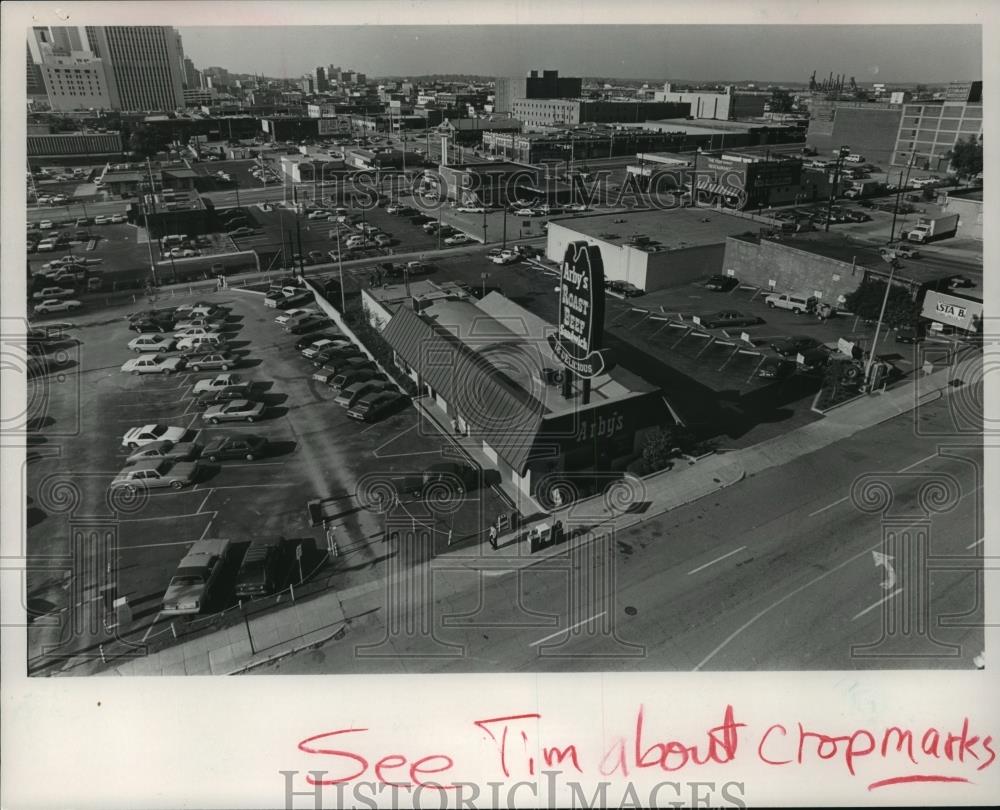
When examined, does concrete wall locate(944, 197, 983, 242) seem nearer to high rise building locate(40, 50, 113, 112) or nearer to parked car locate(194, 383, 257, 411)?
parked car locate(194, 383, 257, 411)

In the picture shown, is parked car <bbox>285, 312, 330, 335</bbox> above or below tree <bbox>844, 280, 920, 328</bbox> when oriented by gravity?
below

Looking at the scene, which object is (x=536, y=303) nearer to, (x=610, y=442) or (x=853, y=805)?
(x=610, y=442)

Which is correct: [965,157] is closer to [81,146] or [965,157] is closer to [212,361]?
[212,361]

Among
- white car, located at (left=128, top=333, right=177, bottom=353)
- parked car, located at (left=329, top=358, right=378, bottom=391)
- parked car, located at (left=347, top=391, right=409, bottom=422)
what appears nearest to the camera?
parked car, located at (left=347, top=391, right=409, bottom=422)

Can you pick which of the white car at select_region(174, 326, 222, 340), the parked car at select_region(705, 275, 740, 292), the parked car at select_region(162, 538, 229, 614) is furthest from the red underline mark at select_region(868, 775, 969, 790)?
the parked car at select_region(705, 275, 740, 292)

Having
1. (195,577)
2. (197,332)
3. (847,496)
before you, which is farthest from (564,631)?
(197,332)

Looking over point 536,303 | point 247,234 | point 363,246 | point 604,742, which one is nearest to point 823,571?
point 604,742

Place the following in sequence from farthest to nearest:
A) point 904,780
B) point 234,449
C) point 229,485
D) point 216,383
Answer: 1. point 216,383
2. point 234,449
3. point 229,485
4. point 904,780

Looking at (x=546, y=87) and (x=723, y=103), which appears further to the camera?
(x=723, y=103)
